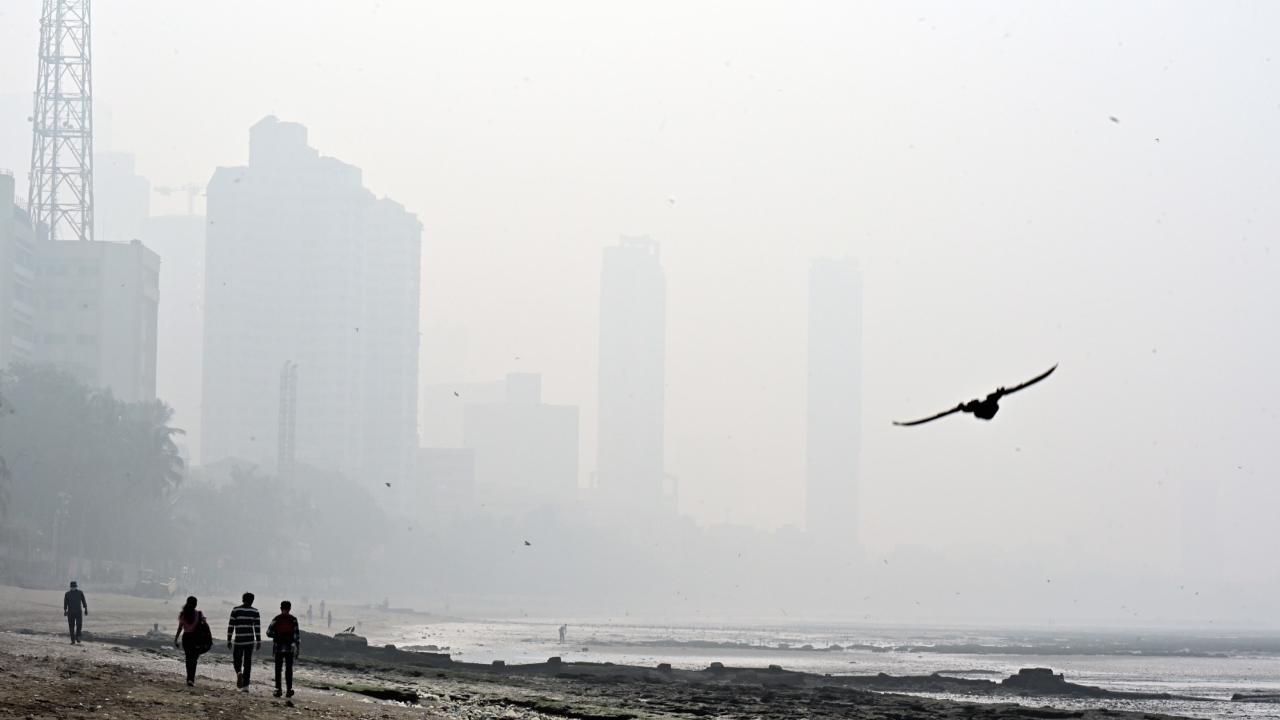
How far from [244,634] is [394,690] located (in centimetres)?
929

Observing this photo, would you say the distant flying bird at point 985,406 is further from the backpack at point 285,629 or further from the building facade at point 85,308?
the building facade at point 85,308

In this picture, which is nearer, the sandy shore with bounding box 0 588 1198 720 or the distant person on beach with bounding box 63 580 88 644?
the sandy shore with bounding box 0 588 1198 720

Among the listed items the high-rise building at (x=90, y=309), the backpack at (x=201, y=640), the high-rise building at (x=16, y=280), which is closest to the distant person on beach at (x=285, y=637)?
the backpack at (x=201, y=640)

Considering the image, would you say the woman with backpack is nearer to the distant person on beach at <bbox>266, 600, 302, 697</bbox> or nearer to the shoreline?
the shoreline

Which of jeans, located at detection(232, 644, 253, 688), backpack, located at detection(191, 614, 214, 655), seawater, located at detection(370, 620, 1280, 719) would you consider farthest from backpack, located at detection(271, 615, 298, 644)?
seawater, located at detection(370, 620, 1280, 719)

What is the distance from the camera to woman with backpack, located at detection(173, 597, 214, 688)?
30.8m

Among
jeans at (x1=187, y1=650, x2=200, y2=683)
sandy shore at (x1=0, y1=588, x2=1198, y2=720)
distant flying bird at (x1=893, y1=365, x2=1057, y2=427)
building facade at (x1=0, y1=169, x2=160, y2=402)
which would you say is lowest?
sandy shore at (x1=0, y1=588, x2=1198, y2=720)

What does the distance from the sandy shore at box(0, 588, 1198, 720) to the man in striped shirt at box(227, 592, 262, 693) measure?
1.60ft

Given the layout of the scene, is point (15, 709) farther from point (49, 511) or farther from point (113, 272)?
point (113, 272)

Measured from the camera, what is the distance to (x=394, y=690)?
38.8 metres

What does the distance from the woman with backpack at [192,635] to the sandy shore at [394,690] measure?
0.52 m

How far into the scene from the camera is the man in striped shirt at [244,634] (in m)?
29.7

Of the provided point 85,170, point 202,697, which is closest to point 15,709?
point 202,697

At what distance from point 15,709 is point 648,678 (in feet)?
114
